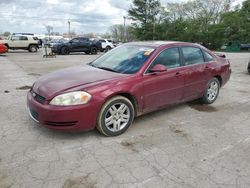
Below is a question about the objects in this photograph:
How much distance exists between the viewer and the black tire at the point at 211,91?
19.1 ft

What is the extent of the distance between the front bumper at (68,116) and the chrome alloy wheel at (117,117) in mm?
251

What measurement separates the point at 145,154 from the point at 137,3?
170ft

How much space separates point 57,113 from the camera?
11.9ft

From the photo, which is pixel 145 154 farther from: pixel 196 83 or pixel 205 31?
pixel 205 31

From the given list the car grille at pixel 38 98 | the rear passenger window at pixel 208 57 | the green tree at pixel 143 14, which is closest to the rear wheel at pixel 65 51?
the rear passenger window at pixel 208 57

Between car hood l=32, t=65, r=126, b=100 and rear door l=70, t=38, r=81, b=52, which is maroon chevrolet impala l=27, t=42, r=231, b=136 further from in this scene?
rear door l=70, t=38, r=81, b=52

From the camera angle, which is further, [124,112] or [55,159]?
[124,112]

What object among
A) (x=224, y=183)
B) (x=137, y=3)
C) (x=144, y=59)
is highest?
(x=137, y=3)

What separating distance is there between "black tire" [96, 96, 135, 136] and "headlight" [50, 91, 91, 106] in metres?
0.35

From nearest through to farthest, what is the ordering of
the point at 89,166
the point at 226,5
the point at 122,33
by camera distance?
the point at 89,166, the point at 226,5, the point at 122,33

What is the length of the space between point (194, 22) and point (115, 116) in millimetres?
49023

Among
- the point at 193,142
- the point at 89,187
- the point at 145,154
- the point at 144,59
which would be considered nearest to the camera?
the point at 89,187

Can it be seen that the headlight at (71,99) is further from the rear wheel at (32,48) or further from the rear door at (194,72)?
the rear wheel at (32,48)

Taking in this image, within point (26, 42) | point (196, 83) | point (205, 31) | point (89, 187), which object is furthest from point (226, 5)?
point (89, 187)
